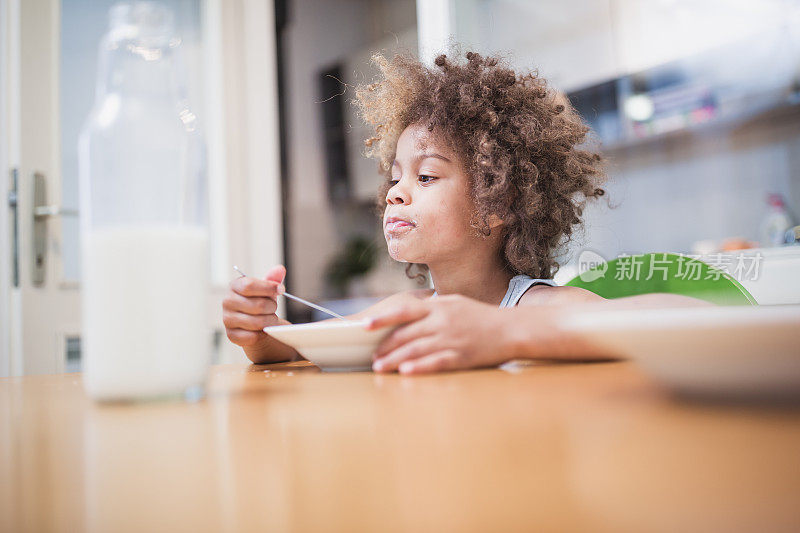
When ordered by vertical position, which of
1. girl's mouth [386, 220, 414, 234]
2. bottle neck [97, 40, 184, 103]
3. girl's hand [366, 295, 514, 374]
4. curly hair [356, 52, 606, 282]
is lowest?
girl's hand [366, 295, 514, 374]

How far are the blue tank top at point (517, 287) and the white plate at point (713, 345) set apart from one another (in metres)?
0.82

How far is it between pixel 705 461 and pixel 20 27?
2.31 metres

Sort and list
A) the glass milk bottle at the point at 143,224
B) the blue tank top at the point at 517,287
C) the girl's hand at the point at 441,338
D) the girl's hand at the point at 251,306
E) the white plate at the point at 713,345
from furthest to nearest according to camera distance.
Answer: the blue tank top at the point at 517,287, the girl's hand at the point at 251,306, the girl's hand at the point at 441,338, the glass milk bottle at the point at 143,224, the white plate at the point at 713,345

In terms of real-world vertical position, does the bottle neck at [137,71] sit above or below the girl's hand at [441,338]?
above

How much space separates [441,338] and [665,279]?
28.4 inches

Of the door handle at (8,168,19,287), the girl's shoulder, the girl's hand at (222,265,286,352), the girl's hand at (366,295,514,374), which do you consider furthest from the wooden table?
the door handle at (8,168,19,287)

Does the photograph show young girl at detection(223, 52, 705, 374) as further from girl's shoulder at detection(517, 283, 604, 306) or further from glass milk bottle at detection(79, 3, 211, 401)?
glass milk bottle at detection(79, 3, 211, 401)

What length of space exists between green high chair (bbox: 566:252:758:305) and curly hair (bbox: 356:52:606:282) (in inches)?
5.4

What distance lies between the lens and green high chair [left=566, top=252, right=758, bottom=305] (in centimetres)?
109

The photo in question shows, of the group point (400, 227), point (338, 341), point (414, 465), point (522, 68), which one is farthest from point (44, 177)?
point (414, 465)

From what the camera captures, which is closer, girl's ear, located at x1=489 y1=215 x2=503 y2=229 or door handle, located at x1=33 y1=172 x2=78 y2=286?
girl's ear, located at x1=489 y1=215 x2=503 y2=229

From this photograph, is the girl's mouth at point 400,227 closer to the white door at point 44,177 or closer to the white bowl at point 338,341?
the white bowl at point 338,341

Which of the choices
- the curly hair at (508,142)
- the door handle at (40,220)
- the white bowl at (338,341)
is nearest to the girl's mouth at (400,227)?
the curly hair at (508,142)

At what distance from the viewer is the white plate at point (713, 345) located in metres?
0.31
